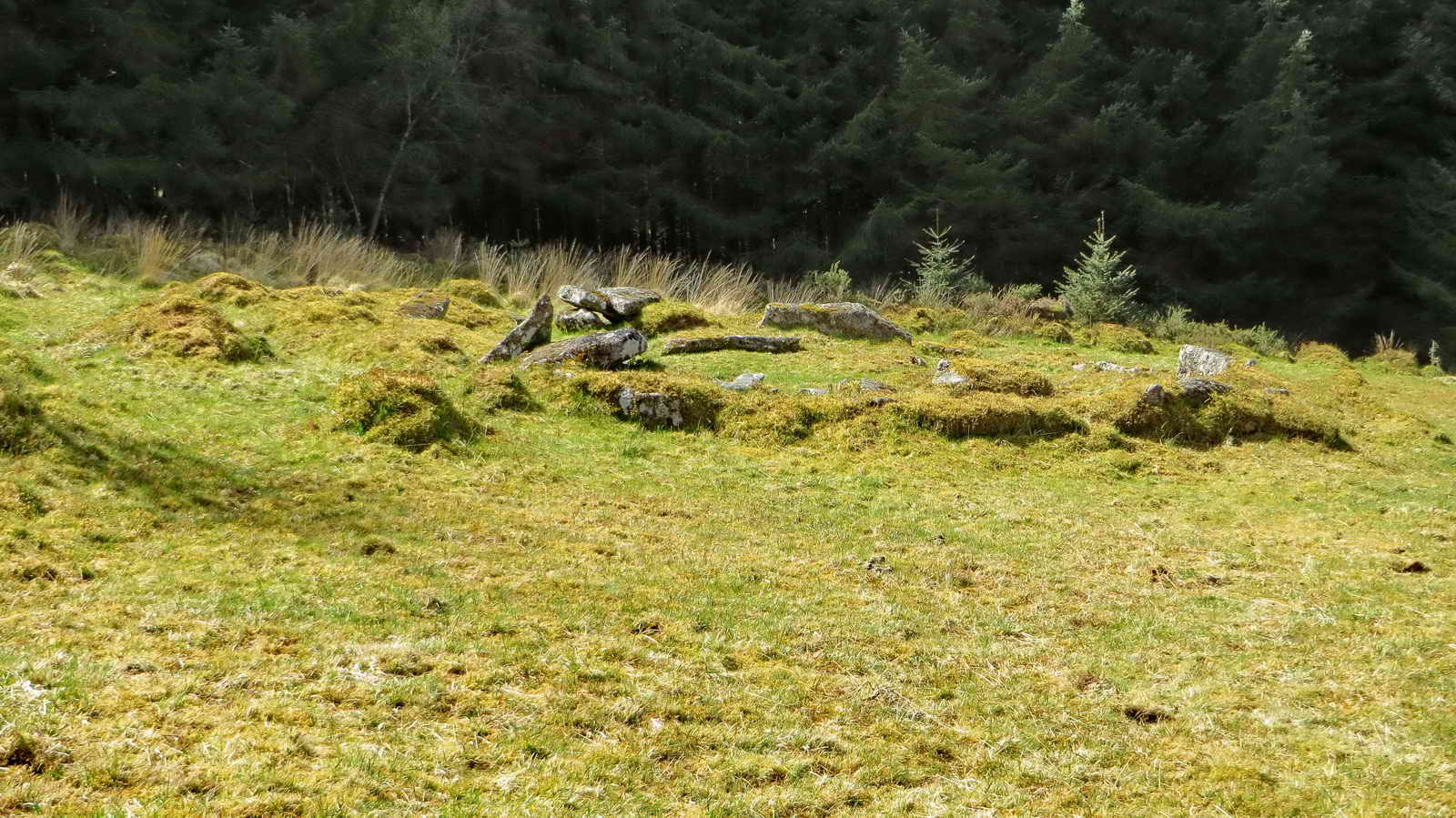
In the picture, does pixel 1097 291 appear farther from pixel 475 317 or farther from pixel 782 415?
pixel 475 317

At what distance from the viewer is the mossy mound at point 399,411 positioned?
6.88m

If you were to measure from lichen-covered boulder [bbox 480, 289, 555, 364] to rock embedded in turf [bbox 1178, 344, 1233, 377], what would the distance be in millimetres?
8564

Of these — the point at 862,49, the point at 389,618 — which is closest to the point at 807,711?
the point at 389,618

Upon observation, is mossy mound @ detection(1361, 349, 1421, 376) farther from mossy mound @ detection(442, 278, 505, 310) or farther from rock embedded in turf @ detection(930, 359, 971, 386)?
mossy mound @ detection(442, 278, 505, 310)

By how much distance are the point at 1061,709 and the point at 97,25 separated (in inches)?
864

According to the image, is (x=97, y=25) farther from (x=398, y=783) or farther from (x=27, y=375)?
(x=398, y=783)

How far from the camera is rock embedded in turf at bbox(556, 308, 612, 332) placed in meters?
12.3

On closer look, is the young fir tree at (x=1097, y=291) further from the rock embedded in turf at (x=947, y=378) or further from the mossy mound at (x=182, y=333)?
the mossy mound at (x=182, y=333)

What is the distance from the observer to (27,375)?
6789 millimetres

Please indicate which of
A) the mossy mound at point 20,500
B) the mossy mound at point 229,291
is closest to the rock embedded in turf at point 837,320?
the mossy mound at point 229,291

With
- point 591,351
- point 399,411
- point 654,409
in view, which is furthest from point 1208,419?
point 399,411

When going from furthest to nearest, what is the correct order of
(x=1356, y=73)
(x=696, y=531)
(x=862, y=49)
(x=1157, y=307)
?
(x=862, y=49), (x=1356, y=73), (x=1157, y=307), (x=696, y=531)

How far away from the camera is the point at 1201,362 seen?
1238 centimetres

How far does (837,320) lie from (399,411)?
27.1ft
